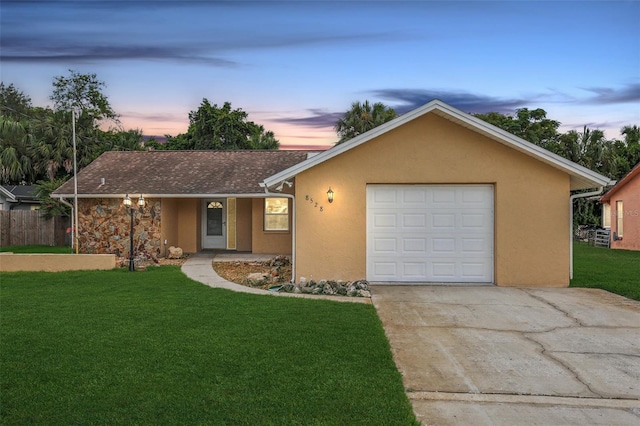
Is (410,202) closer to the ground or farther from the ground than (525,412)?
farther from the ground

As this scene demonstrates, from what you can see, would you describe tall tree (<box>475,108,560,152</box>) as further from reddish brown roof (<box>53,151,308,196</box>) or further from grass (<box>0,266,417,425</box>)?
grass (<box>0,266,417,425</box>)

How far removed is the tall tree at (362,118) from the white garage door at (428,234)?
67.8 ft

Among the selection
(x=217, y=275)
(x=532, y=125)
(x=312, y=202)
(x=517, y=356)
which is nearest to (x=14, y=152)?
(x=217, y=275)

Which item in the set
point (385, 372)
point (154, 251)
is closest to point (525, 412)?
point (385, 372)

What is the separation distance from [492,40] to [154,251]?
12.1m

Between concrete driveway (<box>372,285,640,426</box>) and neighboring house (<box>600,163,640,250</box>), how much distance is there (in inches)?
556

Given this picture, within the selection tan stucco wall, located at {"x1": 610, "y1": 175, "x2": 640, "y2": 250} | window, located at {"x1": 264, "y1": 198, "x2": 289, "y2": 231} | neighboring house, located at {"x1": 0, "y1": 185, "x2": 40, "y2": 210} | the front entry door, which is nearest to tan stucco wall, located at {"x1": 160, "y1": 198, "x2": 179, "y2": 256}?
the front entry door

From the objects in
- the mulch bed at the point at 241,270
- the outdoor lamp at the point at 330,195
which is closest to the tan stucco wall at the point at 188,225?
the mulch bed at the point at 241,270

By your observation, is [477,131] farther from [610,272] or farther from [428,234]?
[610,272]

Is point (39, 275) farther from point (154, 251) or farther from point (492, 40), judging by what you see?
point (492, 40)

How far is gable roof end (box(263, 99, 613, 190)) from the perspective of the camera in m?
10.3

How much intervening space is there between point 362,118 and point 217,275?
70.5 feet

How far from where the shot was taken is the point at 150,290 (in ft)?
33.2

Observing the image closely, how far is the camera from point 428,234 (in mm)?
11094
